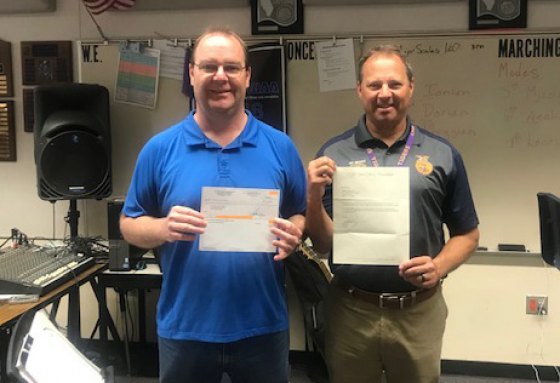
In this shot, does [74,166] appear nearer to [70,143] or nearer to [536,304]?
[70,143]

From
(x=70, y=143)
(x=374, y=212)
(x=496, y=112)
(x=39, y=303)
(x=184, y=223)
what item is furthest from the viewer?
(x=496, y=112)

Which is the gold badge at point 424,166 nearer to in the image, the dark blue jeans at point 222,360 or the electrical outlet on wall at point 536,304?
the dark blue jeans at point 222,360

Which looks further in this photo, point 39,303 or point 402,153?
point 39,303

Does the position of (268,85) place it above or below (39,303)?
above

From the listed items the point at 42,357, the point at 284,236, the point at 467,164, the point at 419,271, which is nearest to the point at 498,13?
the point at 467,164

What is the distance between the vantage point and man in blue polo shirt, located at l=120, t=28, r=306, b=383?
4.76 ft

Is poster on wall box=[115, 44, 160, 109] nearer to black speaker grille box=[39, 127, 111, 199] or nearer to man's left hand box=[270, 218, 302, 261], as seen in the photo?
black speaker grille box=[39, 127, 111, 199]

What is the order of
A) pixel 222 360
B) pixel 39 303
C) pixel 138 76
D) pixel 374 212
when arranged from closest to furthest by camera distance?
pixel 222 360, pixel 374 212, pixel 39 303, pixel 138 76

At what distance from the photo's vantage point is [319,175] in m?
1.55

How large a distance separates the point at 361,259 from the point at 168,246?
1.92ft

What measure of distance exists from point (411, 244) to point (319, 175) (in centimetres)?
40

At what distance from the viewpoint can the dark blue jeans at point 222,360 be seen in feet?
4.82

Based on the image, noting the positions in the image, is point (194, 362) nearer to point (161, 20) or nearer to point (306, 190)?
point (306, 190)

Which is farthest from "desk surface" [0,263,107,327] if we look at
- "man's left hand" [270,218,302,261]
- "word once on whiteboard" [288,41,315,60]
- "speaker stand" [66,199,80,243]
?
"word once on whiteboard" [288,41,315,60]
